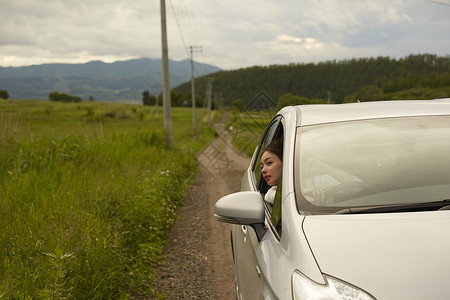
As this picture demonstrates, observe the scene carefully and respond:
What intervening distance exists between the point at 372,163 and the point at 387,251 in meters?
0.86

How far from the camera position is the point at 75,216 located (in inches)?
201

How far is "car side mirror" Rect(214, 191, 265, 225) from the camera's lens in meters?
2.31

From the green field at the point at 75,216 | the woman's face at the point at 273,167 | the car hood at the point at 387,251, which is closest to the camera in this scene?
the car hood at the point at 387,251

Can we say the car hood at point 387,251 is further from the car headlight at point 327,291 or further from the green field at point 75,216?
the green field at point 75,216

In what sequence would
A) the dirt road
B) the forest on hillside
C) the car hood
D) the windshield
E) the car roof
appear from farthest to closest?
the forest on hillside, the dirt road, the car roof, the windshield, the car hood

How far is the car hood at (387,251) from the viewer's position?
146 cm

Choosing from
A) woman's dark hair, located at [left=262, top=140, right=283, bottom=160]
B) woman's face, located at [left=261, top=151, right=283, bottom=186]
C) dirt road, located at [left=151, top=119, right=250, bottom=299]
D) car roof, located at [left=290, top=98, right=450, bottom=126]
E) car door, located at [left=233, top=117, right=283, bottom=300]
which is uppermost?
car roof, located at [left=290, top=98, right=450, bottom=126]

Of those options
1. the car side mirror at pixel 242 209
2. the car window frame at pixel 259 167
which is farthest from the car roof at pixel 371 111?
the car side mirror at pixel 242 209

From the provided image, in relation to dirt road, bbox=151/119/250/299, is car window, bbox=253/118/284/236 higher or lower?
higher

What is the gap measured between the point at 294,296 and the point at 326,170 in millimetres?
969

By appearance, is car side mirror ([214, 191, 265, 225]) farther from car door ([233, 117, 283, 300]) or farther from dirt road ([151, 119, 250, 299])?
dirt road ([151, 119, 250, 299])

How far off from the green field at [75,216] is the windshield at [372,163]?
2094 mm

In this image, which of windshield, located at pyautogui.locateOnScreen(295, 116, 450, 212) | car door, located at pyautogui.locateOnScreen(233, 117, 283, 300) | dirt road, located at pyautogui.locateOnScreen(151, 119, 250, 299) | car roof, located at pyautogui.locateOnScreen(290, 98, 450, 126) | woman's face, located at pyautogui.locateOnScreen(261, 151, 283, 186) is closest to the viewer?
windshield, located at pyautogui.locateOnScreen(295, 116, 450, 212)

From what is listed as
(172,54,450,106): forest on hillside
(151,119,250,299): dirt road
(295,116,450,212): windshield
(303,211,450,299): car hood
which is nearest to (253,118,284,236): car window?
(295,116,450,212): windshield
